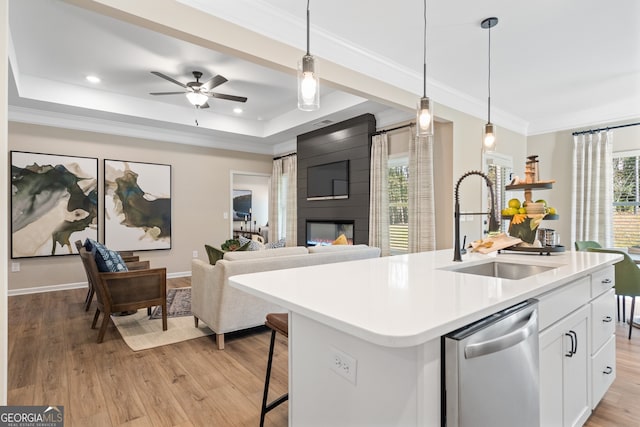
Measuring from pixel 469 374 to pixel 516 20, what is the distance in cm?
303

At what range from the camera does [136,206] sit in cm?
555

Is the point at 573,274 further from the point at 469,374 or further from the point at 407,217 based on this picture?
the point at 407,217

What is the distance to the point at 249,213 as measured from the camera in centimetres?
1008

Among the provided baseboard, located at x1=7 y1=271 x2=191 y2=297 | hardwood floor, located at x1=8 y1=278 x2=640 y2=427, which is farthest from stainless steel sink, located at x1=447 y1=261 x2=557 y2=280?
baseboard, located at x1=7 y1=271 x2=191 y2=297

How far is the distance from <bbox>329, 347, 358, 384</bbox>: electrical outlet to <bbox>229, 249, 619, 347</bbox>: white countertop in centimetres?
16

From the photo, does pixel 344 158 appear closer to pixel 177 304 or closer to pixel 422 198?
pixel 422 198

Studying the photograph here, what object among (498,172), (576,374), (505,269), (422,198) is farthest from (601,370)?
(498,172)

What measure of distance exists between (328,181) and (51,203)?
13.8 feet

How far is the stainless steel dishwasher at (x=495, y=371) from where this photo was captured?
900 millimetres

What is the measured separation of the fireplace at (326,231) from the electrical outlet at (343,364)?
4.28 metres

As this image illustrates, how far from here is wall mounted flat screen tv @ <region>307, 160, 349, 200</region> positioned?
213 inches

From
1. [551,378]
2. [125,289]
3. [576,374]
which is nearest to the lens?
[551,378]

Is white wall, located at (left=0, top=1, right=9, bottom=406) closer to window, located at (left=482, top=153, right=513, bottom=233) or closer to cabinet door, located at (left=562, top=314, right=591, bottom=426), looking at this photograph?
cabinet door, located at (left=562, top=314, right=591, bottom=426)

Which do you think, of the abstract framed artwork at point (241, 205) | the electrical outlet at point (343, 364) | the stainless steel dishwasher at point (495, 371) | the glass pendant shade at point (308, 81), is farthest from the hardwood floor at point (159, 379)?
the abstract framed artwork at point (241, 205)
